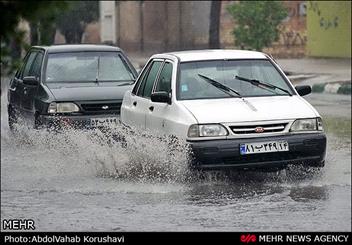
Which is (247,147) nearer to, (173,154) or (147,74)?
(173,154)

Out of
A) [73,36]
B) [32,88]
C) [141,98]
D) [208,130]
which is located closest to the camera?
[208,130]

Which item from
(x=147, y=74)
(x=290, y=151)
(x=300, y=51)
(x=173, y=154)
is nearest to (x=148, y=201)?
(x=173, y=154)

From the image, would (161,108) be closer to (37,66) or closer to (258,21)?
(37,66)

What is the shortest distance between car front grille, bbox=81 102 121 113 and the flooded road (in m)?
0.62

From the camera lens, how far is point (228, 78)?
1009cm

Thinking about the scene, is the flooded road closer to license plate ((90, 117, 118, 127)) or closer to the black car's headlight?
license plate ((90, 117, 118, 127))

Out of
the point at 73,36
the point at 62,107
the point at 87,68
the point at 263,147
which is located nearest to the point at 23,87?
the point at 87,68

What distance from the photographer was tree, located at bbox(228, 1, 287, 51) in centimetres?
2736

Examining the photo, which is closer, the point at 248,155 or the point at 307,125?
the point at 248,155

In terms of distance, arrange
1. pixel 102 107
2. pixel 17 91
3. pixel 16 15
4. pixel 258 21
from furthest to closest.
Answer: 1. pixel 258 21
2. pixel 17 91
3. pixel 102 107
4. pixel 16 15

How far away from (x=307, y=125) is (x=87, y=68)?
16.8 feet

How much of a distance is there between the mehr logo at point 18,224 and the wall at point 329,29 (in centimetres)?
2457

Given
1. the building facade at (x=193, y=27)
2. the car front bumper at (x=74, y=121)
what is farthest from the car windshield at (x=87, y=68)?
the building facade at (x=193, y=27)

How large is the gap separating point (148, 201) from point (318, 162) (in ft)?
6.79
